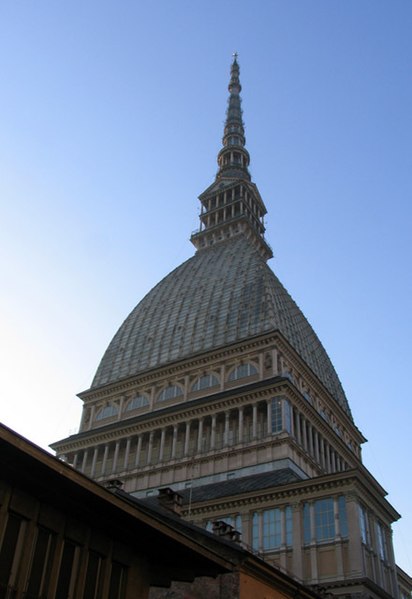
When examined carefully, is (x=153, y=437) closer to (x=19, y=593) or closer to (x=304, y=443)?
(x=304, y=443)

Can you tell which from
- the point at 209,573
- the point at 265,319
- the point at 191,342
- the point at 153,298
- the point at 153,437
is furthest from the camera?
the point at 153,298

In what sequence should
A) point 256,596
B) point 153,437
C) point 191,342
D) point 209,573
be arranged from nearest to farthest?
point 209,573 < point 256,596 < point 153,437 < point 191,342

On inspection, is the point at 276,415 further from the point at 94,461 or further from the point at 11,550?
the point at 11,550

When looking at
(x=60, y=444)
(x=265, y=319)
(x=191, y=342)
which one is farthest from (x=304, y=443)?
(x=60, y=444)

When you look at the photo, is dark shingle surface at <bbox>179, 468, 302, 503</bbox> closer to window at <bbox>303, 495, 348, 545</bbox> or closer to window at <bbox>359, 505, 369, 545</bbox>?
window at <bbox>303, 495, 348, 545</bbox>

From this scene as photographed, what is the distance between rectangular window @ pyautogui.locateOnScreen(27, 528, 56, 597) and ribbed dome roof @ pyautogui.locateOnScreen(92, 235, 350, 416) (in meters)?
55.8

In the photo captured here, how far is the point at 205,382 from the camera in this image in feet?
246

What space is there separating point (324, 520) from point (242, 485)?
10.9 meters

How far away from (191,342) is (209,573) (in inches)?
2427

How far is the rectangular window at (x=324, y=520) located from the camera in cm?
4722

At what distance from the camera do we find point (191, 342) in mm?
82625

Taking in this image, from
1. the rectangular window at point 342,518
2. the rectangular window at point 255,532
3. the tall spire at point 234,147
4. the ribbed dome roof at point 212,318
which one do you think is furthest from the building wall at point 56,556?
the tall spire at point 234,147

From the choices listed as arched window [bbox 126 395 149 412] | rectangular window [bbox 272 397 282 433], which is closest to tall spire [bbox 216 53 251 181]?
arched window [bbox 126 395 149 412]

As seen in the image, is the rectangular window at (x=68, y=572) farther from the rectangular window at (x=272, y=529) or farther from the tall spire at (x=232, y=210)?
the tall spire at (x=232, y=210)
